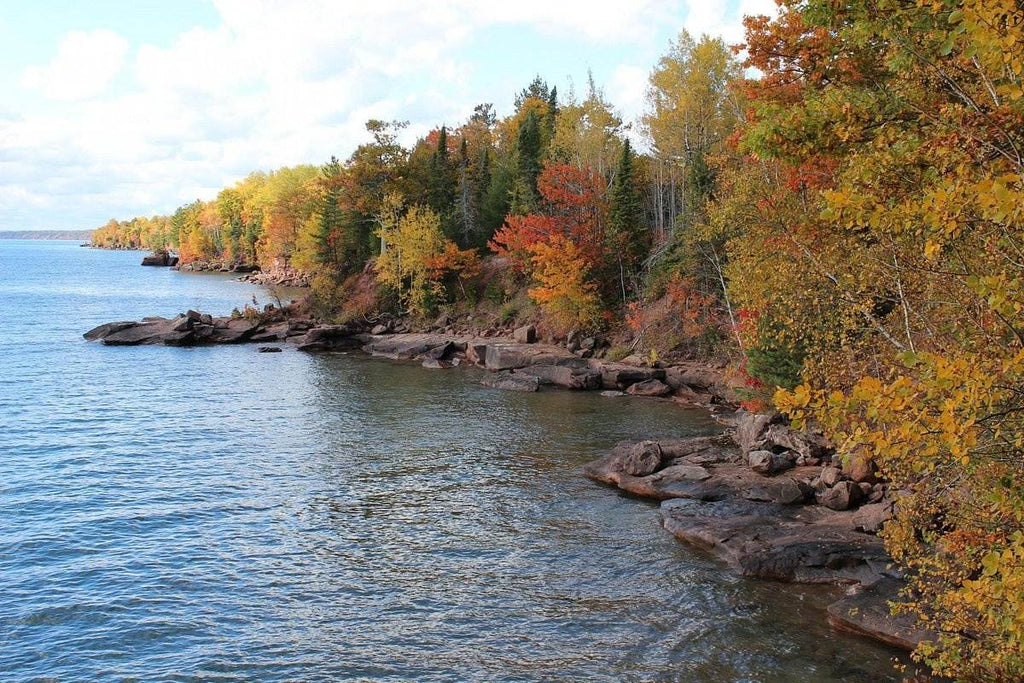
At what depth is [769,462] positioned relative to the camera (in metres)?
25.0

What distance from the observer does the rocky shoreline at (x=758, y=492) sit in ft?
59.2

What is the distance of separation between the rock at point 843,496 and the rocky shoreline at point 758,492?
30mm

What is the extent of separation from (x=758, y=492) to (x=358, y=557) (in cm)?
1191

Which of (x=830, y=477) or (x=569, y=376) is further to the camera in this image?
(x=569, y=376)

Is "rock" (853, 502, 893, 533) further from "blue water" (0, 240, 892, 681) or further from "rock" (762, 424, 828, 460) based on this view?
"rock" (762, 424, 828, 460)

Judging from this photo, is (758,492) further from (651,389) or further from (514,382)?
(514,382)

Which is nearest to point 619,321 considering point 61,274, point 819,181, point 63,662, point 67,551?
point 819,181

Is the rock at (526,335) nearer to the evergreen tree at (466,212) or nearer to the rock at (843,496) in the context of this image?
the evergreen tree at (466,212)

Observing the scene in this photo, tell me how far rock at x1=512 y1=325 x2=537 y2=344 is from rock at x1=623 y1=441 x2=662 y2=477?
28678 millimetres

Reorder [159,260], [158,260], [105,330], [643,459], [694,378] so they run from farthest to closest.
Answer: [159,260] < [158,260] < [105,330] < [694,378] < [643,459]

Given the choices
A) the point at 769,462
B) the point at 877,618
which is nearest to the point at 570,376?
the point at 769,462

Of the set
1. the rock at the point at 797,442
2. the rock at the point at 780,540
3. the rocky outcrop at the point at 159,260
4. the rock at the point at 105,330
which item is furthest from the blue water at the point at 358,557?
the rocky outcrop at the point at 159,260

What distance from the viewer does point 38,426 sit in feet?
109

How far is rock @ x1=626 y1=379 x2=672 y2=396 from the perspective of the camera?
42.1 metres
